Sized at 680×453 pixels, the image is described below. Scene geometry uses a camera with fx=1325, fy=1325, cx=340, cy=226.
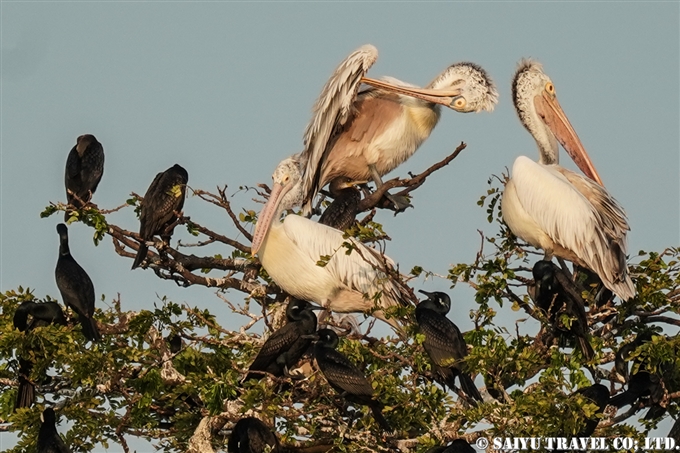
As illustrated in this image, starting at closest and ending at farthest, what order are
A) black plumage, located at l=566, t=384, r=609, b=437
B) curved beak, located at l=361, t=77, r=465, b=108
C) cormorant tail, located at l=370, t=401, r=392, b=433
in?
black plumage, located at l=566, t=384, r=609, b=437 → cormorant tail, located at l=370, t=401, r=392, b=433 → curved beak, located at l=361, t=77, r=465, b=108

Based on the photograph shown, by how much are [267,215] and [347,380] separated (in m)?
2.45

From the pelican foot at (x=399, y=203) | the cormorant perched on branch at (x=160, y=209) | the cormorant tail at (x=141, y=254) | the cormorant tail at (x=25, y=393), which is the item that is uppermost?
the pelican foot at (x=399, y=203)

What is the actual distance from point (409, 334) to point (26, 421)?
2088 millimetres

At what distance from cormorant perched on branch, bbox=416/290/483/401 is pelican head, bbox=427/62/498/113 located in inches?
116

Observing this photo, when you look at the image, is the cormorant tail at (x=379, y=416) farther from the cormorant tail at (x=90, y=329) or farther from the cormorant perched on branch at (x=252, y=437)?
the cormorant tail at (x=90, y=329)

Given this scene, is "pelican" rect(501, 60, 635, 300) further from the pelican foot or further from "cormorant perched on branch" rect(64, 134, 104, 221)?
"cormorant perched on branch" rect(64, 134, 104, 221)

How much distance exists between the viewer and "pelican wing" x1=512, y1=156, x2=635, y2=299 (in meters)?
8.21

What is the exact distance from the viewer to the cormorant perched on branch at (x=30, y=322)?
7.36 m

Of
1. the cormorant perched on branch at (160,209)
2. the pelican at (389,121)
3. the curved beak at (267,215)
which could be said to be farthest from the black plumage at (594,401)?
the pelican at (389,121)

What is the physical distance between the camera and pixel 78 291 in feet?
26.3

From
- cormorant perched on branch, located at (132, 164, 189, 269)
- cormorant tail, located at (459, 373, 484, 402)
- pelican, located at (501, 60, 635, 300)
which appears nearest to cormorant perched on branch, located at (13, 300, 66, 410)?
cormorant perched on branch, located at (132, 164, 189, 269)

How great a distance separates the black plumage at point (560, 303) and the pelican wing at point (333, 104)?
262 cm

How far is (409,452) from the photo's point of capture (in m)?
6.78

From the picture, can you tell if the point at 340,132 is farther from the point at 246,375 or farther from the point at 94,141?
the point at 246,375
